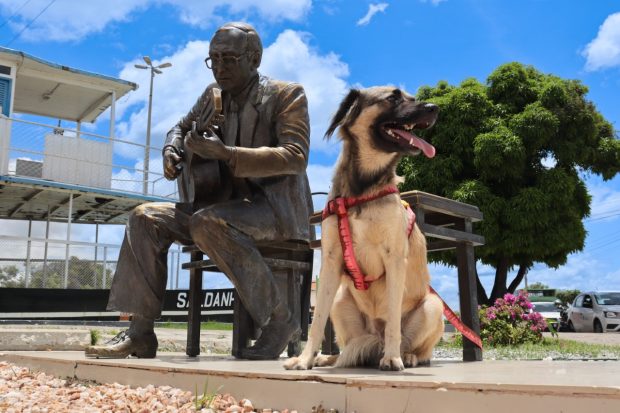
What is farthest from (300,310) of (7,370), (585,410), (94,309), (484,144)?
(484,144)

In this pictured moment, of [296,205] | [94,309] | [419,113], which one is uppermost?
[419,113]

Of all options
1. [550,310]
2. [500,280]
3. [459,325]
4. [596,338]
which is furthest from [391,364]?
[550,310]

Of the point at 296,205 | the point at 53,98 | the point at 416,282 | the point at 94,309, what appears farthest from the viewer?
the point at 53,98

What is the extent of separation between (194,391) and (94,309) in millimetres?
13545

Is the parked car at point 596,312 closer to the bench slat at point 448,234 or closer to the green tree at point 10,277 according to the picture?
the green tree at point 10,277

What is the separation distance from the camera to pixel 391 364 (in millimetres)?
2643

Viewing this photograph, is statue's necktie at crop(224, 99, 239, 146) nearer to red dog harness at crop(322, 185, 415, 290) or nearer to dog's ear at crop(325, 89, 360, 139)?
dog's ear at crop(325, 89, 360, 139)

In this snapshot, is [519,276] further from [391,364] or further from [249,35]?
[391,364]

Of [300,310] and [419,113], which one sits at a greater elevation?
[419,113]

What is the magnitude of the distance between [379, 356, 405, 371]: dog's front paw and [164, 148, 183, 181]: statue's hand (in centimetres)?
179

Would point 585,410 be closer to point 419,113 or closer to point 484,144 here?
point 419,113

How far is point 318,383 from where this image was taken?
2145 mm

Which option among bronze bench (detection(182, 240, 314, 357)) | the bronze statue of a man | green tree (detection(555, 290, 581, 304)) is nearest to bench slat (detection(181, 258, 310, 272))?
bronze bench (detection(182, 240, 314, 357))

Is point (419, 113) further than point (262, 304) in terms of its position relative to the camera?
No
